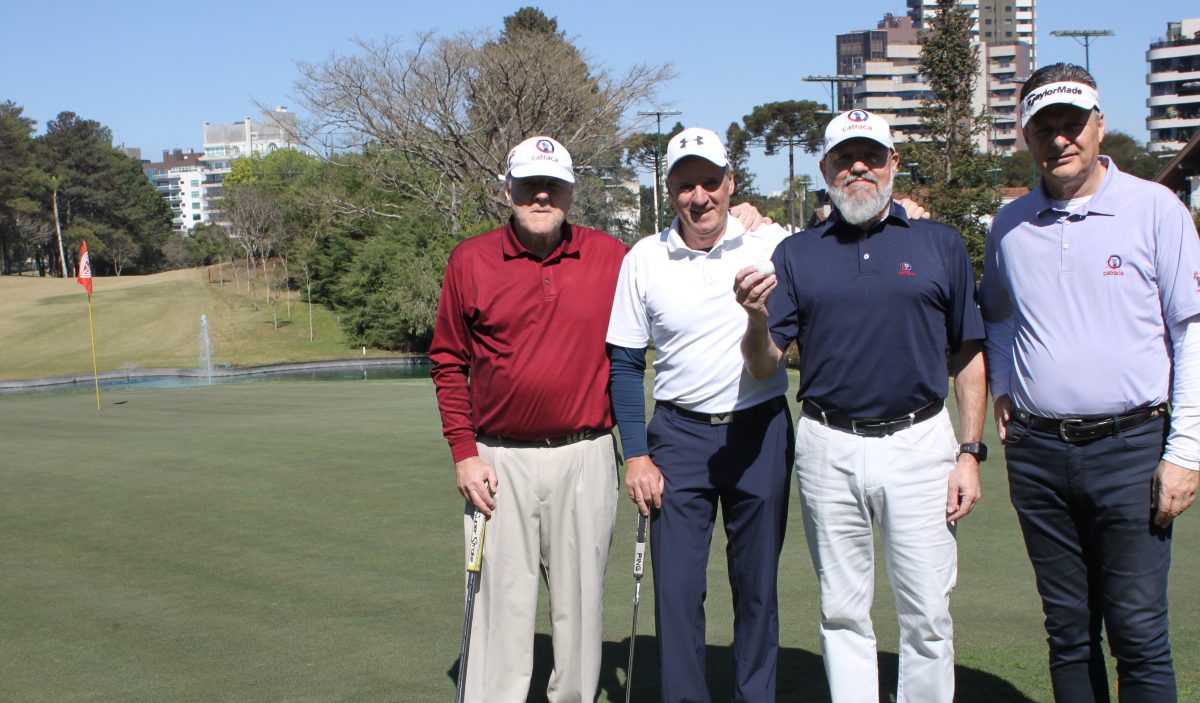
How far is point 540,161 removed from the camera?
394 centimetres

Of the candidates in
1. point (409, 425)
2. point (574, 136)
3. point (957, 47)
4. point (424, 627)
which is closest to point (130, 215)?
point (574, 136)

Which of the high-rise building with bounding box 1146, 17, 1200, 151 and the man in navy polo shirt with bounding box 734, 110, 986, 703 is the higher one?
the high-rise building with bounding box 1146, 17, 1200, 151

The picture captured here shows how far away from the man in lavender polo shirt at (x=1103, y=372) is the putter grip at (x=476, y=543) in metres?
1.85

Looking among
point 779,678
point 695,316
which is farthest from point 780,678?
point 695,316

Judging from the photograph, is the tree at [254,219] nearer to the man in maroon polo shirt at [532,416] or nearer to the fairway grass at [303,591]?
the fairway grass at [303,591]

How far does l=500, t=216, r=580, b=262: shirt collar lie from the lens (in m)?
4.04

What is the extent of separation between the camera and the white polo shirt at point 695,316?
382 cm

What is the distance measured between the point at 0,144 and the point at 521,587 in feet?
291

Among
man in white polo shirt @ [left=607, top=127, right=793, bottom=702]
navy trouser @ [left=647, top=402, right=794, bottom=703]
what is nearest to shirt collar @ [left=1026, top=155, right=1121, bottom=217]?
man in white polo shirt @ [left=607, top=127, right=793, bottom=702]

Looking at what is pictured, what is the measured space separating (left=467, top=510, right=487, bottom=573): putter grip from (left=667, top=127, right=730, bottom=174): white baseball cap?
4.63ft

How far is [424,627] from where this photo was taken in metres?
5.17

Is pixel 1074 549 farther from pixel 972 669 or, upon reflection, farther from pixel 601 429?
pixel 601 429

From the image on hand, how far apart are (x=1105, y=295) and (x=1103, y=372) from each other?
227 mm

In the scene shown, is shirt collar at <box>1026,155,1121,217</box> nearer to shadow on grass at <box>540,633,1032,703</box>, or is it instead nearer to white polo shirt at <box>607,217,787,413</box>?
white polo shirt at <box>607,217,787,413</box>
